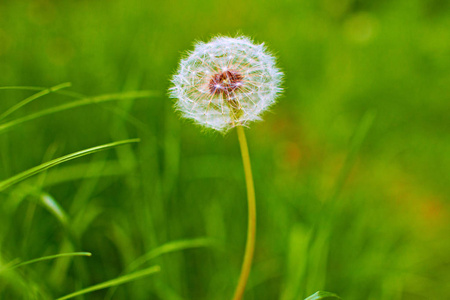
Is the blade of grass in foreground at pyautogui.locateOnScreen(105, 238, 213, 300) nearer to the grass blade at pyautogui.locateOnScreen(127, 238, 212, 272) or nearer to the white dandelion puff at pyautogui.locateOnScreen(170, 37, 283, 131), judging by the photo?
the grass blade at pyautogui.locateOnScreen(127, 238, 212, 272)

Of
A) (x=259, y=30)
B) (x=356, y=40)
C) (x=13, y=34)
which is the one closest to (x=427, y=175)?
(x=356, y=40)

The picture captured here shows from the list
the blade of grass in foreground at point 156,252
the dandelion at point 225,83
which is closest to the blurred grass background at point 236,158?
the blade of grass in foreground at point 156,252

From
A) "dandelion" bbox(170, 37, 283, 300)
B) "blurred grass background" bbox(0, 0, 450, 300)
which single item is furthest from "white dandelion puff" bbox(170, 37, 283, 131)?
"blurred grass background" bbox(0, 0, 450, 300)

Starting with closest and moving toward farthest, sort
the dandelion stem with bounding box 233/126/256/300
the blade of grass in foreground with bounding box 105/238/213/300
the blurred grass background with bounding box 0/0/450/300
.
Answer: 1. the dandelion stem with bounding box 233/126/256/300
2. the blade of grass in foreground with bounding box 105/238/213/300
3. the blurred grass background with bounding box 0/0/450/300

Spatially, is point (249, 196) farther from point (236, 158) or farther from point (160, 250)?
point (236, 158)

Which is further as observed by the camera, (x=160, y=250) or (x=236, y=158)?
(x=236, y=158)

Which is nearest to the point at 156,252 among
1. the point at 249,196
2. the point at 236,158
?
the point at 249,196

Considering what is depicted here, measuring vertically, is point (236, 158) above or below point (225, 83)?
above
